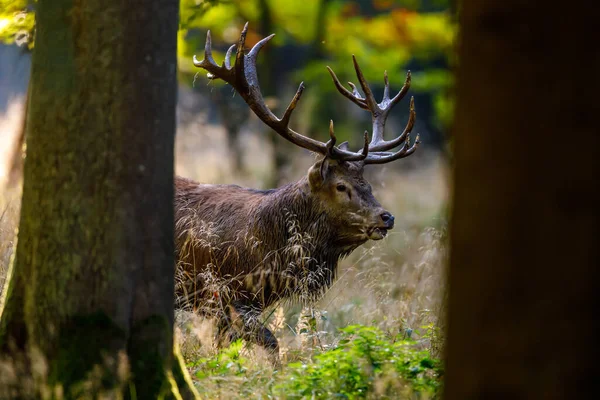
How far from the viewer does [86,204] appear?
420 cm

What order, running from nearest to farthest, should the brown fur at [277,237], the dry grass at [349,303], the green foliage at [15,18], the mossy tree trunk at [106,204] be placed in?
the mossy tree trunk at [106,204] → the dry grass at [349,303] → the brown fur at [277,237] → the green foliage at [15,18]

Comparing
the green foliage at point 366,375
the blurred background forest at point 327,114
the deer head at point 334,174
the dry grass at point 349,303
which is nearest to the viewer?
the green foliage at point 366,375

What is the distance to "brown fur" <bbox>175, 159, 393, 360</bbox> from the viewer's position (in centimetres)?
711

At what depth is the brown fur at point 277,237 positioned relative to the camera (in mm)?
7113

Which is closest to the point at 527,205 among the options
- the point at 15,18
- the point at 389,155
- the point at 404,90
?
the point at 404,90

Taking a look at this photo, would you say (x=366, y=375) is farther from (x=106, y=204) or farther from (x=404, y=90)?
(x=404, y=90)

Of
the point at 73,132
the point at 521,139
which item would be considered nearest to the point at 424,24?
the point at 73,132

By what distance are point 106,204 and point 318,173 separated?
3365mm

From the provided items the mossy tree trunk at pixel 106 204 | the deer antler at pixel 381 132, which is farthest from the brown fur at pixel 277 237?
the mossy tree trunk at pixel 106 204

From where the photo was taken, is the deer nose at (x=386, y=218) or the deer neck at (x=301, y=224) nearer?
the deer nose at (x=386, y=218)

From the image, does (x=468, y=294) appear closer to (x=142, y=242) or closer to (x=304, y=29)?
(x=142, y=242)

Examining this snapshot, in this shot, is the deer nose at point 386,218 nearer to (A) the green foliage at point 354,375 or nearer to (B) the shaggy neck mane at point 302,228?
Result: (B) the shaggy neck mane at point 302,228

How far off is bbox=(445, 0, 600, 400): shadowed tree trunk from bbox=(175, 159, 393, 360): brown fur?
14.0 ft

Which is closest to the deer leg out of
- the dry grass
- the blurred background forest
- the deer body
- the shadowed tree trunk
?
the dry grass
